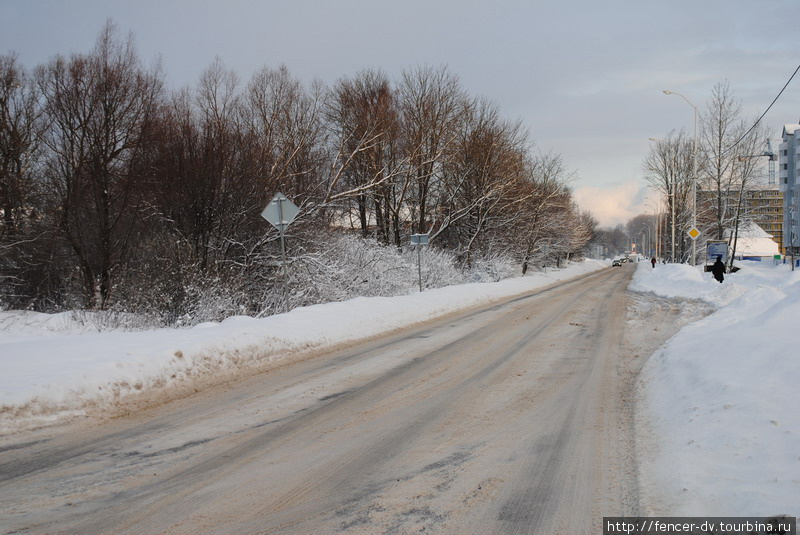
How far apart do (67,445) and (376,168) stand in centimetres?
2621

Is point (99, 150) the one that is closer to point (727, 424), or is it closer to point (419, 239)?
point (419, 239)

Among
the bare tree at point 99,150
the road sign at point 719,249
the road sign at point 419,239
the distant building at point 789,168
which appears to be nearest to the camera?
the bare tree at point 99,150

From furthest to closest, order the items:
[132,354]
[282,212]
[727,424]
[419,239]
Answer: [419,239], [282,212], [132,354], [727,424]

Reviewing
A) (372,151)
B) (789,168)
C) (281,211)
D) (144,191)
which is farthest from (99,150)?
(789,168)

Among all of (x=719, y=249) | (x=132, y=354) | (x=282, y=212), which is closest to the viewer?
(x=132, y=354)

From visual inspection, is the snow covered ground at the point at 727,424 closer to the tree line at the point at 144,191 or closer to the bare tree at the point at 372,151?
the tree line at the point at 144,191

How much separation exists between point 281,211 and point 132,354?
5723mm

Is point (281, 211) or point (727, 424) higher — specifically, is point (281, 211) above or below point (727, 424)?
above

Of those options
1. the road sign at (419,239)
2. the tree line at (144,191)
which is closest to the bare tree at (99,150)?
the tree line at (144,191)

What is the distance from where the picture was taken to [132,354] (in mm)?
7938

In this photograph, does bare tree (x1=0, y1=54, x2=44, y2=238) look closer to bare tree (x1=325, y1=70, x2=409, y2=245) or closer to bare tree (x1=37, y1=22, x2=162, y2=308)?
bare tree (x1=37, y1=22, x2=162, y2=308)

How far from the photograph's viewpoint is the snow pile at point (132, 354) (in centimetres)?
643

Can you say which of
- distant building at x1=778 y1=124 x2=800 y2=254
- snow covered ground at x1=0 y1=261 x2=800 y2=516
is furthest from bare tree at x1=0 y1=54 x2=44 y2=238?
distant building at x1=778 y1=124 x2=800 y2=254

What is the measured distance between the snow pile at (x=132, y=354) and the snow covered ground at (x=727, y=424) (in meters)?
6.13
